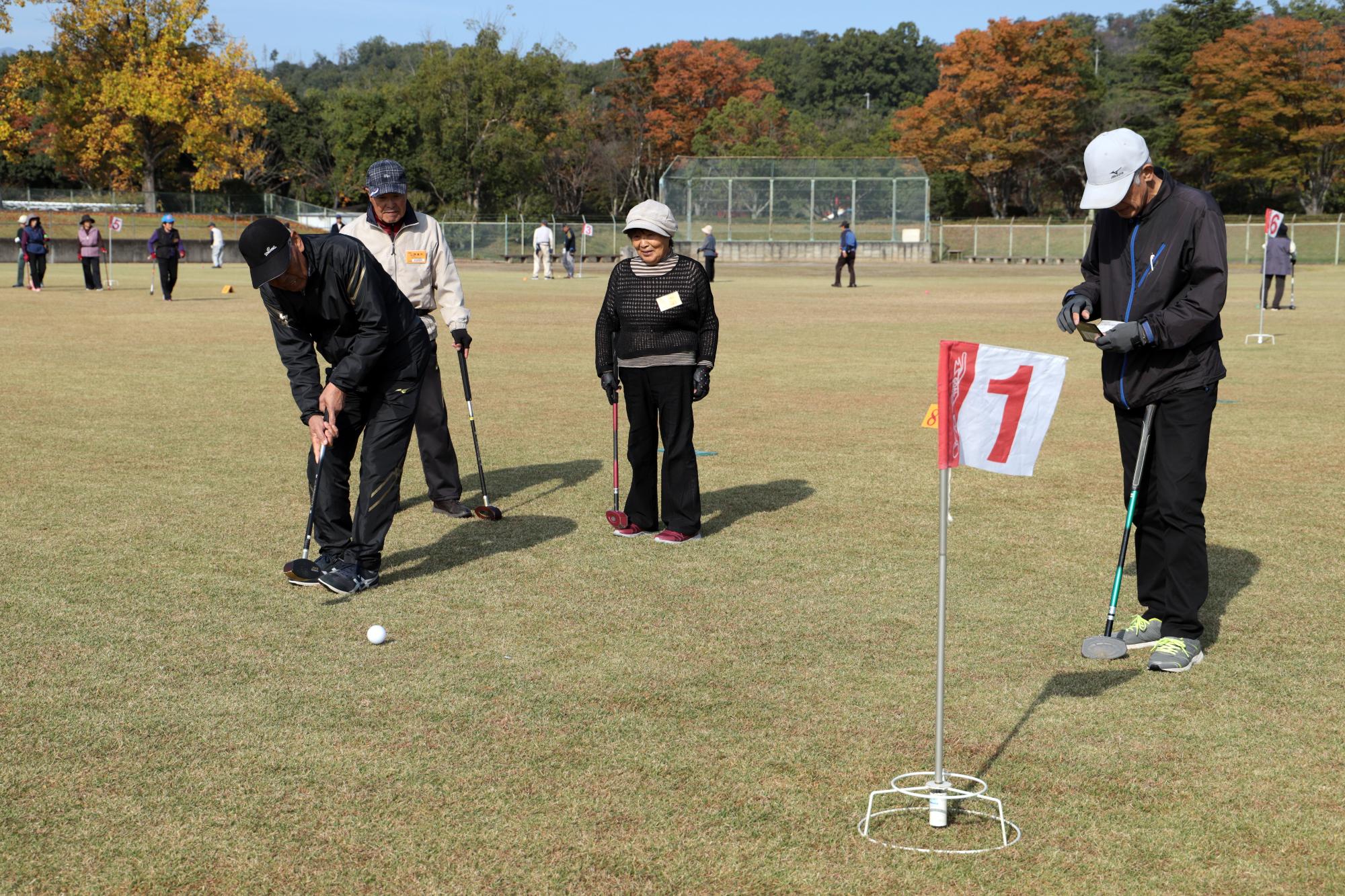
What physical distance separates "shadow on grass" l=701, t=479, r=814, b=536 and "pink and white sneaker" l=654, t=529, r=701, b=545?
25 cm

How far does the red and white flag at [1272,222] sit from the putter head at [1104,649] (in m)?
20.3

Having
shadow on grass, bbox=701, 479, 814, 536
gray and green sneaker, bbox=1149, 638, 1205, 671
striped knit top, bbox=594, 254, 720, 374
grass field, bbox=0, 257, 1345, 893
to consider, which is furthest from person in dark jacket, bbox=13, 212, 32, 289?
gray and green sneaker, bbox=1149, 638, 1205, 671

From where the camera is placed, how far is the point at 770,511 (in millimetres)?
8953

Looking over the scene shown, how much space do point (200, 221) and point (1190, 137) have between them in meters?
52.0

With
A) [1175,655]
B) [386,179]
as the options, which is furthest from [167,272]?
[1175,655]

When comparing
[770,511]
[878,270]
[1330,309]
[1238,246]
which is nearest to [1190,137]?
[1238,246]

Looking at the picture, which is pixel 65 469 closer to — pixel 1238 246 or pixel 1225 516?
pixel 1225 516

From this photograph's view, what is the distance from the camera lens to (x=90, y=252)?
3362cm

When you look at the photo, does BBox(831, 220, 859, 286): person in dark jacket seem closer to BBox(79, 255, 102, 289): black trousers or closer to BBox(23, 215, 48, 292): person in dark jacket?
BBox(79, 255, 102, 289): black trousers

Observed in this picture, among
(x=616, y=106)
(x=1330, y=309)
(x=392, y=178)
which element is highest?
(x=616, y=106)

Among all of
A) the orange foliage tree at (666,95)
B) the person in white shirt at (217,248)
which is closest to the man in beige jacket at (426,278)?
the person in white shirt at (217,248)

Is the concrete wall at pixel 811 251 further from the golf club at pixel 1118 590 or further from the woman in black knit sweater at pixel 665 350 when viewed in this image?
the golf club at pixel 1118 590

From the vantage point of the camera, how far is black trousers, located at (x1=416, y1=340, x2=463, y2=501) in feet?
29.0

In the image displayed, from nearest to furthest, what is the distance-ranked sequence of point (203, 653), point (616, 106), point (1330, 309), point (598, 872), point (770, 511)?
point (598, 872) < point (203, 653) < point (770, 511) < point (1330, 309) < point (616, 106)
